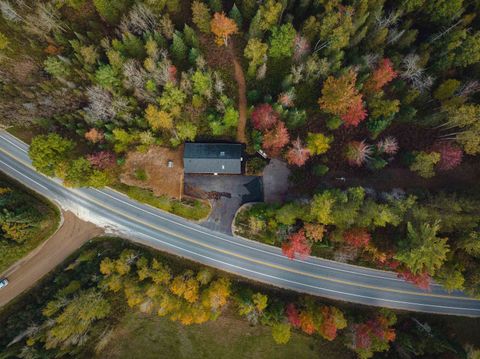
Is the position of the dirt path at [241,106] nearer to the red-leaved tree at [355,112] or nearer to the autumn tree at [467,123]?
the red-leaved tree at [355,112]

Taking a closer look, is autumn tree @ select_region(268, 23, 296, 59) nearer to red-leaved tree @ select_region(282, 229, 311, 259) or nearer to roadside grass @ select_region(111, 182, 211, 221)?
roadside grass @ select_region(111, 182, 211, 221)

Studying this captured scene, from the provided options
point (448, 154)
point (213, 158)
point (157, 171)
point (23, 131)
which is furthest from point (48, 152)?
point (448, 154)

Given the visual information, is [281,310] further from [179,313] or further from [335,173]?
[335,173]

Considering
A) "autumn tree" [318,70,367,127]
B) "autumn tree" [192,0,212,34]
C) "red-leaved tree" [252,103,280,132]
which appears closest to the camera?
"autumn tree" [318,70,367,127]

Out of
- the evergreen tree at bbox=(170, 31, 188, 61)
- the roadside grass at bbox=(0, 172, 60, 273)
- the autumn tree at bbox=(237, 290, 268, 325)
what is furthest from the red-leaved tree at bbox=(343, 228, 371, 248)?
the roadside grass at bbox=(0, 172, 60, 273)

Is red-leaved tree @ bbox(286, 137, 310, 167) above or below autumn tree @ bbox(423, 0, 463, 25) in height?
below

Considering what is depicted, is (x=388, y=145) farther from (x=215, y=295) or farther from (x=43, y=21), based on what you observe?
(x=43, y=21)

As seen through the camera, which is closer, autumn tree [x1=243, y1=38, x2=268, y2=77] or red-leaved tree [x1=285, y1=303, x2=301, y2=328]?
autumn tree [x1=243, y1=38, x2=268, y2=77]

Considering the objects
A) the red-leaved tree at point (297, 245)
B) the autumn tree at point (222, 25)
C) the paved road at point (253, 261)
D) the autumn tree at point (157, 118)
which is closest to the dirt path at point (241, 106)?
the autumn tree at point (222, 25)
